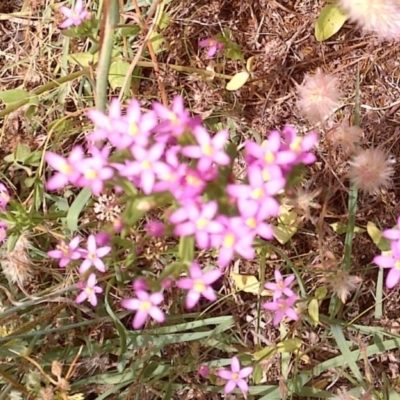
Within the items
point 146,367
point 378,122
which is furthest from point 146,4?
point 146,367

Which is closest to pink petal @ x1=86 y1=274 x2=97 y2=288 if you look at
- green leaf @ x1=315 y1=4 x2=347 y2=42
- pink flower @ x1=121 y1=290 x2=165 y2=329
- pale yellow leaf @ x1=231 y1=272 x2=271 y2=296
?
pink flower @ x1=121 y1=290 x2=165 y2=329

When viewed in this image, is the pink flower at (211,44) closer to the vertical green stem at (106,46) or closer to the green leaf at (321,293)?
the vertical green stem at (106,46)

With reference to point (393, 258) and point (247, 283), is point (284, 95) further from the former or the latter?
point (393, 258)

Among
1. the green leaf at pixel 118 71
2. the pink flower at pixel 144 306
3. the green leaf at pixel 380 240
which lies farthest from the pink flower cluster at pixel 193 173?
the green leaf at pixel 118 71

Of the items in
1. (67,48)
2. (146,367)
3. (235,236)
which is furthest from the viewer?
(67,48)

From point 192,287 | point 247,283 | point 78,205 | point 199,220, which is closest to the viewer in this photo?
point 199,220

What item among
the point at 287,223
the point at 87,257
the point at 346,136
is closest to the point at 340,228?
the point at 287,223

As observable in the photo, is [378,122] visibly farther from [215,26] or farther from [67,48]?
[67,48]
